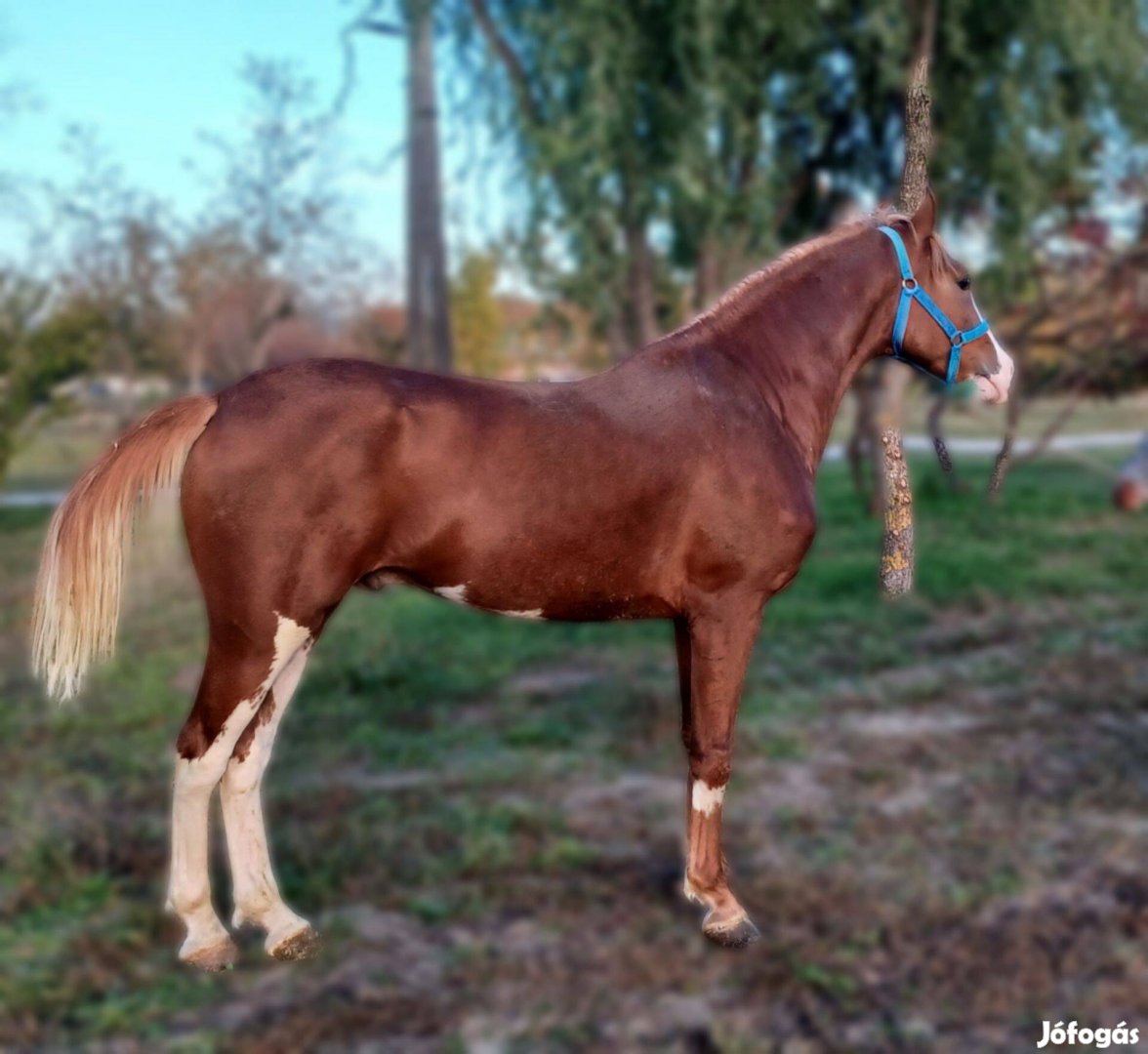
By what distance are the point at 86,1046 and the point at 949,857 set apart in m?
12.7

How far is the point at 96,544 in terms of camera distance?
204 cm

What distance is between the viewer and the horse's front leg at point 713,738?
2.05 meters

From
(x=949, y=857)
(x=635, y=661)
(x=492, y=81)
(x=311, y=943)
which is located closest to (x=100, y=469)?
(x=311, y=943)

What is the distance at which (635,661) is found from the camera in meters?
25.0

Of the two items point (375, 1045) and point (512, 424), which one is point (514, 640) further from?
point (512, 424)

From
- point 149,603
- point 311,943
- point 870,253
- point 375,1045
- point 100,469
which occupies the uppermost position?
point 870,253

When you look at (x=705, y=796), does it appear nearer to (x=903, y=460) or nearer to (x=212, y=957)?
(x=903, y=460)

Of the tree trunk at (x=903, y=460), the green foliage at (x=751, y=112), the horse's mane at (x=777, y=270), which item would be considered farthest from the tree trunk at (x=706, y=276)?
the tree trunk at (x=903, y=460)

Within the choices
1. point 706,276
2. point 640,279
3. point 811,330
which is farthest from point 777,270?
point 640,279

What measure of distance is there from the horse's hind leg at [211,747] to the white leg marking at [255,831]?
53 millimetres

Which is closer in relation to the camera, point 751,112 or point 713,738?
point 713,738

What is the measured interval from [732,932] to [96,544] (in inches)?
51.8

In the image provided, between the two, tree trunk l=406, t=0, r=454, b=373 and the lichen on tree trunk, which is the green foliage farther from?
the lichen on tree trunk

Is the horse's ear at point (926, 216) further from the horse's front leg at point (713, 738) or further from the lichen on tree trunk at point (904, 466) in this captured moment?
the horse's front leg at point (713, 738)
